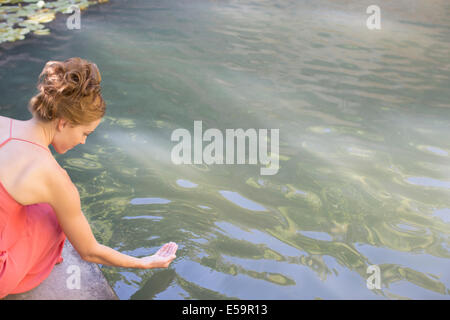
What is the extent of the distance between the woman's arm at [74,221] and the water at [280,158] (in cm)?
30

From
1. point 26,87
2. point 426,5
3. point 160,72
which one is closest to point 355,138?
point 160,72

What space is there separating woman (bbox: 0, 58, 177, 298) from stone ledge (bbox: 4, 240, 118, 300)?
0.05 metres

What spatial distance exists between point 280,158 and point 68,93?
221cm

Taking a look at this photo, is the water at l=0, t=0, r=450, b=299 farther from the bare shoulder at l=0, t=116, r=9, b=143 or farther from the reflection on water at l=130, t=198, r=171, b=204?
the bare shoulder at l=0, t=116, r=9, b=143

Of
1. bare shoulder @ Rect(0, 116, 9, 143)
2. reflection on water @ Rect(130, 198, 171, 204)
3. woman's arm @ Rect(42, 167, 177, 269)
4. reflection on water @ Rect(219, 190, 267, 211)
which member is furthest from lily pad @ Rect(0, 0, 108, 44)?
woman's arm @ Rect(42, 167, 177, 269)

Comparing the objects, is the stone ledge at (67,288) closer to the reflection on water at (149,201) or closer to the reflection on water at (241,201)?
the reflection on water at (149,201)

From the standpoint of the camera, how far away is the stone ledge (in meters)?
1.94

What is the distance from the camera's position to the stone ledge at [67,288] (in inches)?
76.3

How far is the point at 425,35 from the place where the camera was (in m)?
7.30

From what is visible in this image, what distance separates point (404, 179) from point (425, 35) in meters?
4.89

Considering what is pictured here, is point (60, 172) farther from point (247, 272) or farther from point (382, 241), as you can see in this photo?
point (382, 241)

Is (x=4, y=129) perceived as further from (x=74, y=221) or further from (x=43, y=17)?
(x=43, y=17)

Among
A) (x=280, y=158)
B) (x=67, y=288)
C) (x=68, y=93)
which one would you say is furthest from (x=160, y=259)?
(x=280, y=158)

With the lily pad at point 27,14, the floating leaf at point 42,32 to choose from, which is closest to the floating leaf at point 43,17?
the lily pad at point 27,14
